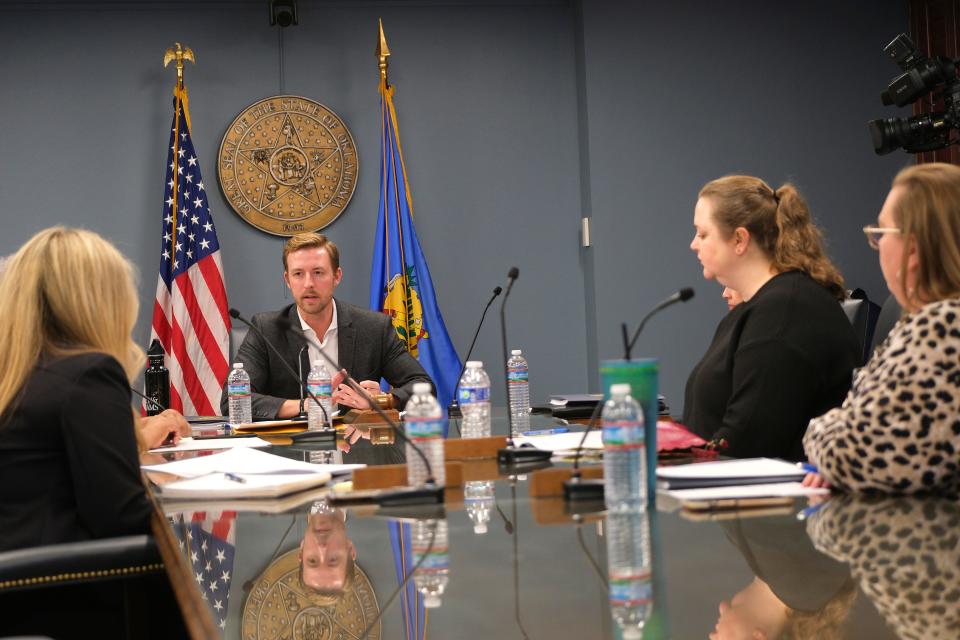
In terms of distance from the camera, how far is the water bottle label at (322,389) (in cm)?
326

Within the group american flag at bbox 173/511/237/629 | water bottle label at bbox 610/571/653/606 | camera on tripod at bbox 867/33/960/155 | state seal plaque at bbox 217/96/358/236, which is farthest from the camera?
state seal plaque at bbox 217/96/358/236

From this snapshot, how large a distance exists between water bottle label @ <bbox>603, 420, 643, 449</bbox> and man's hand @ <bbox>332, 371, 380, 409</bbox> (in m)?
2.02

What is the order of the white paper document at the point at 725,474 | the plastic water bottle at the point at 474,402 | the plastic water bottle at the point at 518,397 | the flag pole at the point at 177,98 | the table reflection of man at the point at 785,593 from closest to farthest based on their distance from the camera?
the table reflection of man at the point at 785,593, the white paper document at the point at 725,474, the plastic water bottle at the point at 474,402, the plastic water bottle at the point at 518,397, the flag pole at the point at 177,98

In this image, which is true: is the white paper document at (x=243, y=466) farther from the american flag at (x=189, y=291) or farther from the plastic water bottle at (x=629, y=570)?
the american flag at (x=189, y=291)

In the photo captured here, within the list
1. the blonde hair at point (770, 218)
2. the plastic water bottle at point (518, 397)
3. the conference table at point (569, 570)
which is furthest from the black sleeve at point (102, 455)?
the blonde hair at point (770, 218)

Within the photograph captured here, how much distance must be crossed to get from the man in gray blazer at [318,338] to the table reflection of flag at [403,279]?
95cm

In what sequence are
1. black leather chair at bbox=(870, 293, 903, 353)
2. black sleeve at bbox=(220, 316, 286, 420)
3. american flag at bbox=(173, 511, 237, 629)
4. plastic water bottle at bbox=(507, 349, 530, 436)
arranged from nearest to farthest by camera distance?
american flag at bbox=(173, 511, 237, 629)
plastic water bottle at bbox=(507, 349, 530, 436)
black leather chair at bbox=(870, 293, 903, 353)
black sleeve at bbox=(220, 316, 286, 420)

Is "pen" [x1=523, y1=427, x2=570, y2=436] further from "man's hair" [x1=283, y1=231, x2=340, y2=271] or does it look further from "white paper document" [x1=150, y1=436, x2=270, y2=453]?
"man's hair" [x1=283, y1=231, x2=340, y2=271]

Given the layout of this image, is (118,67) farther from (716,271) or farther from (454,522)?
(454,522)

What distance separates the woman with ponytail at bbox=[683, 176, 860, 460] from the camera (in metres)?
2.39

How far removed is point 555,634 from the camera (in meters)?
0.97

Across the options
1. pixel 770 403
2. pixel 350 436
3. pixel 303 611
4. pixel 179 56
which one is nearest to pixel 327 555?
pixel 303 611

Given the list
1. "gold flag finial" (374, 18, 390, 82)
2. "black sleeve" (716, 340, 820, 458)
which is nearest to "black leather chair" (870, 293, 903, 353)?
"black sleeve" (716, 340, 820, 458)

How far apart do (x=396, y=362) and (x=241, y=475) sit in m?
2.19
